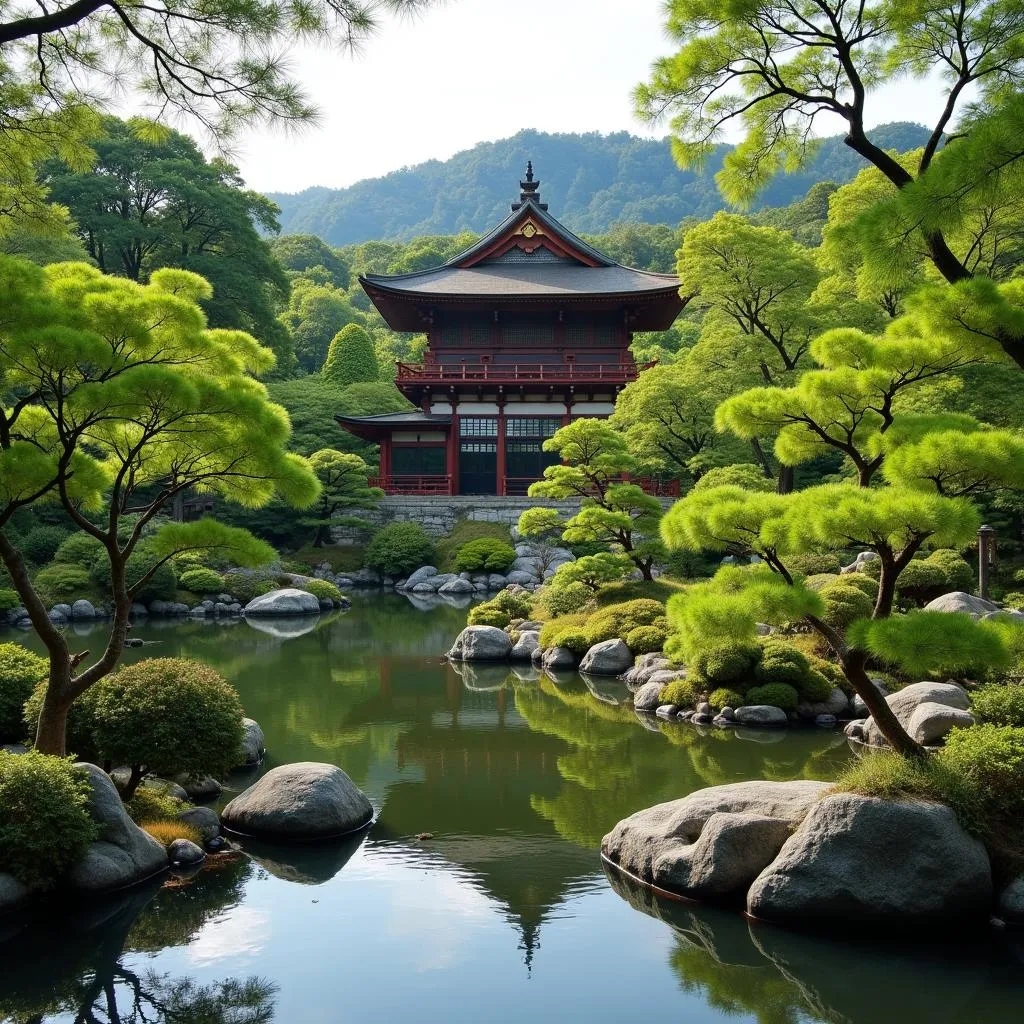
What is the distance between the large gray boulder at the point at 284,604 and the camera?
79.4 ft

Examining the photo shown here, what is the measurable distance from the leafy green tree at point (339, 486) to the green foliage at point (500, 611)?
440 inches

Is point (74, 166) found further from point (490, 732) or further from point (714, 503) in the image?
point (490, 732)

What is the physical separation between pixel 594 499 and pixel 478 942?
13139 millimetres

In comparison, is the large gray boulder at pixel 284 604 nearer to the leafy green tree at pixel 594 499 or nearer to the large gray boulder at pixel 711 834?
the leafy green tree at pixel 594 499

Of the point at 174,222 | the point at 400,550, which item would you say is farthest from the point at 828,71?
the point at 174,222

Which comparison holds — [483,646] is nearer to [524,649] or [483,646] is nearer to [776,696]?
[524,649]

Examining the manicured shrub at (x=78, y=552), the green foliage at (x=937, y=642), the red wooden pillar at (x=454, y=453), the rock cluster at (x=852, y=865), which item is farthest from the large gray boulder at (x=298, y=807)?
the red wooden pillar at (x=454, y=453)

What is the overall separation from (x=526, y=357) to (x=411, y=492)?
6.19 meters

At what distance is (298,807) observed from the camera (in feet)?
27.4

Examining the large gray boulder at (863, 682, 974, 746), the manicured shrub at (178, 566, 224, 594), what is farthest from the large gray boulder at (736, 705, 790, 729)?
the manicured shrub at (178, 566, 224, 594)

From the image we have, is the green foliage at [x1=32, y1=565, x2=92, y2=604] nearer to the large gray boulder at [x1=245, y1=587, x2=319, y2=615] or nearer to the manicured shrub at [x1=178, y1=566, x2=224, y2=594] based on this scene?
the manicured shrub at [x1=178, y1=566, x2=224, y2=594]

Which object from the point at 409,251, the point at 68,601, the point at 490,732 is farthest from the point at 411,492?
the point at 409,251

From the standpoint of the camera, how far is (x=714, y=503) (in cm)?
731

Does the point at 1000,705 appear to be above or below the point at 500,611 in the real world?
above
